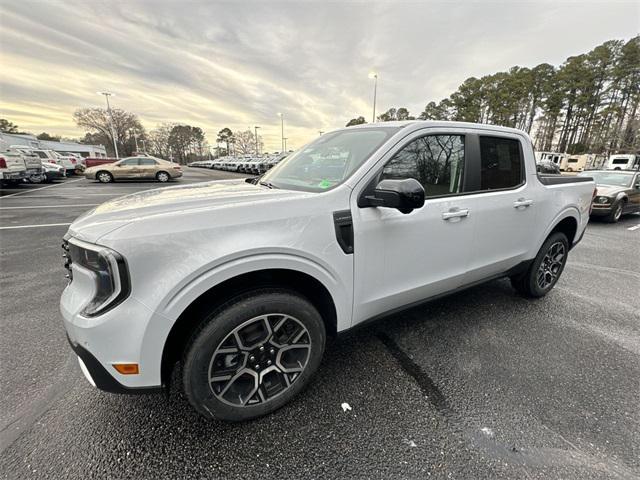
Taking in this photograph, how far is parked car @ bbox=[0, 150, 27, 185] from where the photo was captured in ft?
36.5

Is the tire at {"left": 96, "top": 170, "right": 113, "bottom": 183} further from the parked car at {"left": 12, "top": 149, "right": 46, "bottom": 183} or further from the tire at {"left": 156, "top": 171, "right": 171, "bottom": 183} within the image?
the parked car at {"left": 12, "top": 149, "right": 46, "bottom": 183}

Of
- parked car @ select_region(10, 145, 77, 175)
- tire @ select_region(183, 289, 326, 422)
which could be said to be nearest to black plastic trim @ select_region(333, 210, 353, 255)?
tire @ select_region(183, 289, 326, 422)

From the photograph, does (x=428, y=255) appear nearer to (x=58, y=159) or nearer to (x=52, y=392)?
(x=52, y=392)

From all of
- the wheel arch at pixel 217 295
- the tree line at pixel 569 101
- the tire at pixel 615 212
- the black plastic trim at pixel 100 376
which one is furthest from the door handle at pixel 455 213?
the tree line at pixel 569 101

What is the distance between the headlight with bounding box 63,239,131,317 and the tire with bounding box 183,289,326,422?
1.37 feet

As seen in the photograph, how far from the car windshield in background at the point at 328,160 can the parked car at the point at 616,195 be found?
8295 millimetres

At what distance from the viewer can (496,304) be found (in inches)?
135

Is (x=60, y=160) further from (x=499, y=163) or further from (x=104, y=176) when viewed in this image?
(x=499, y=163)

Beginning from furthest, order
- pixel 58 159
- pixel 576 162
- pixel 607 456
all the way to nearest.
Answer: pixel 576 162
pixel 58 159
pixel 607 456

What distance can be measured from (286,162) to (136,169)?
59.5 feet

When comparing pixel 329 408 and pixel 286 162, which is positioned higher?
pixel 286 162

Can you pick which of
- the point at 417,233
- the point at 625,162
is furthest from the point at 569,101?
the point at 417,233

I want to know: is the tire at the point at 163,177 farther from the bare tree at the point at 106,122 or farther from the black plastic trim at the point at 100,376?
the bare tree at the point at 106,122

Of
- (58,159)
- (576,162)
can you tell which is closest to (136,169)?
(58,159)
